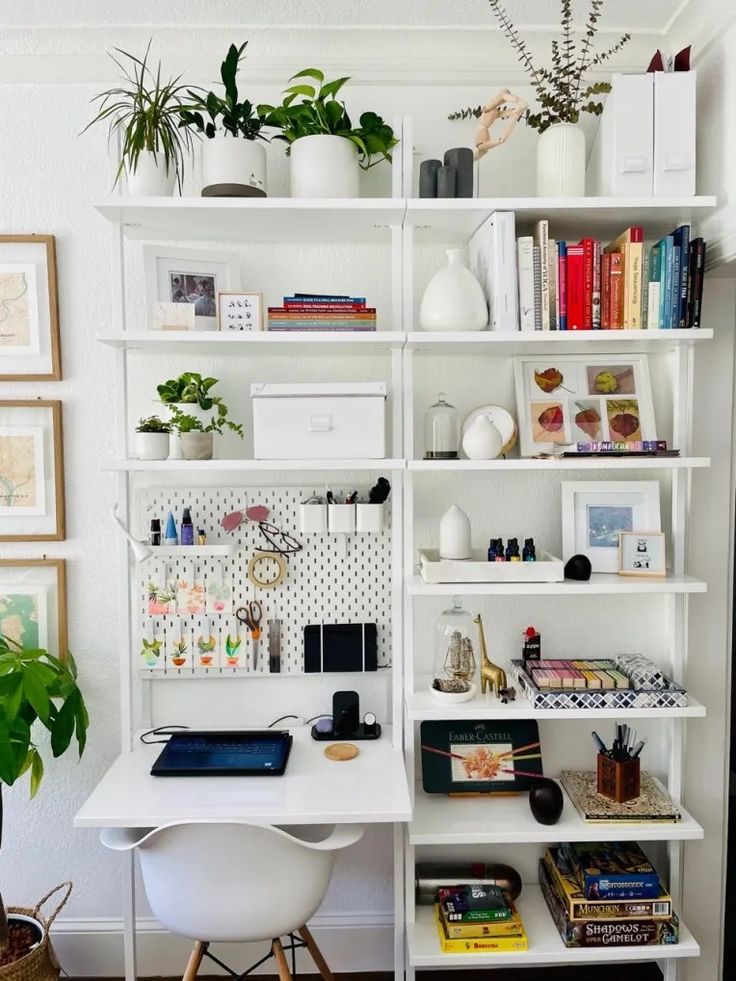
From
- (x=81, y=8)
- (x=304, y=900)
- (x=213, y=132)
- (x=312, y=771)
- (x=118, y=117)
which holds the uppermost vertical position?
(x=81, y=8)

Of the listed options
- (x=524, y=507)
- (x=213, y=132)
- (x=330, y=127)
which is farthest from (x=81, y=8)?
(x=524, y=507)

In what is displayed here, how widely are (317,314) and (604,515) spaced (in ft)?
3.08

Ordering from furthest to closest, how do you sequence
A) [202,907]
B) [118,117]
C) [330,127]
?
[118,117] → [330,127] → [202,907]

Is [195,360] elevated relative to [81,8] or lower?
lower

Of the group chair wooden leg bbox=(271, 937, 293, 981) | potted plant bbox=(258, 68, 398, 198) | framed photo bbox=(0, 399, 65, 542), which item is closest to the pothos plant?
potted plant bbox=(258, 68, 398, 198)

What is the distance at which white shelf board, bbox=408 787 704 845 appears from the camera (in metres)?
1.83

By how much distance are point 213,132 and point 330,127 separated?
288mm

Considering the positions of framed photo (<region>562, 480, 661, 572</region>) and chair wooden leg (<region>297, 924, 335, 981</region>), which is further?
framed photo (<region>562, 480, 661, 572</region>)

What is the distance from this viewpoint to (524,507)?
210 cm

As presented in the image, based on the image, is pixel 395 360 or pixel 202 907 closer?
pixel 202 907

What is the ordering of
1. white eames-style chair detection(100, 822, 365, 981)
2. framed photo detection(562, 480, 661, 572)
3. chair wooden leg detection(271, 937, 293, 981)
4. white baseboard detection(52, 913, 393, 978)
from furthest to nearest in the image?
white baseboard detection(52, 913, 393, 978) < framed photo detection(562, 480, 661, 572) < chair wooden leg detection(271, 937, 293, 981) < white eames-style chair detection(100, 822, 365, 981)

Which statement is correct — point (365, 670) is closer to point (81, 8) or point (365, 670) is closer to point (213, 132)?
point (213, 132)

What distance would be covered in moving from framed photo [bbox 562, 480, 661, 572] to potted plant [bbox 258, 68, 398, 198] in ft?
3.26

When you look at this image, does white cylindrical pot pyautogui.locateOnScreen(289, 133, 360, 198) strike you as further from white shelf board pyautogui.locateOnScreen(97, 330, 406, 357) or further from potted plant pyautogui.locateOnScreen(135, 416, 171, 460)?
potted plant pyautogui.locateOnScreen(135, 416, 171, 460)
